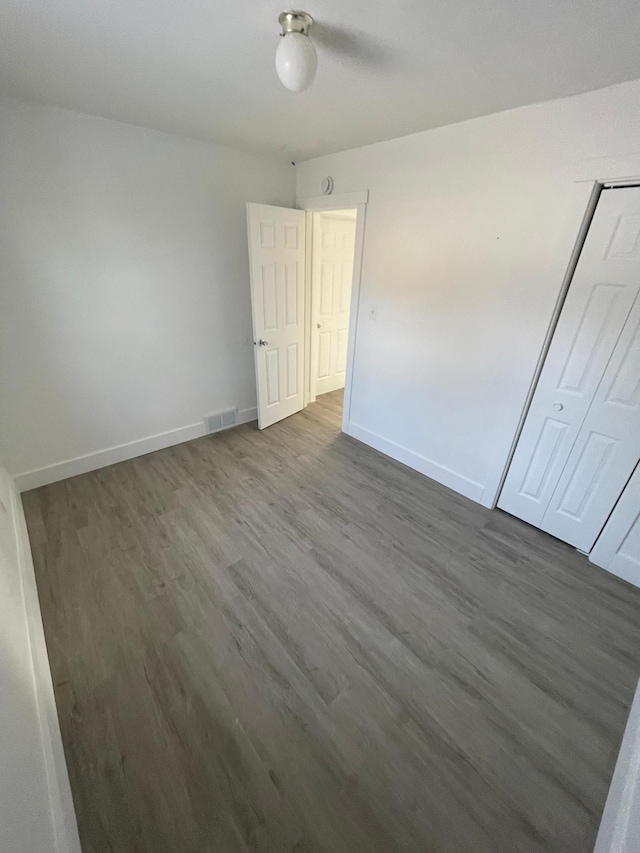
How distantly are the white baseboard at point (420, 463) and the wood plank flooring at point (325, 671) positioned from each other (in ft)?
0.68

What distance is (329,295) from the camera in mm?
3994

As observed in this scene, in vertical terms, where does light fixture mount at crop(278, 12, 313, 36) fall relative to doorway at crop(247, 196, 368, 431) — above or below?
above

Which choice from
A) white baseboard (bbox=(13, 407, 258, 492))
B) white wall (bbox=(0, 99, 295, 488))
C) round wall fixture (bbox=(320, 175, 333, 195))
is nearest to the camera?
white wall (bbox=(0, 99, 295, 488))

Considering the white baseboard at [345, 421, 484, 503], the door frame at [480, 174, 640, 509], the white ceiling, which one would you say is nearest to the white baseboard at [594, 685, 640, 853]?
the door frame at [480, 174, 640, 509]

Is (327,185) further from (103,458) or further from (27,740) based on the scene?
(27,740)

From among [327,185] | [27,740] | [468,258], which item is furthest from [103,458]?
[468,258]

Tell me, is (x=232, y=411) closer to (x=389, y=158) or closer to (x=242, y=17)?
(x=389, y=158)

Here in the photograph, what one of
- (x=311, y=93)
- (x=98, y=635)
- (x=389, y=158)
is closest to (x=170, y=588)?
(x=98, y=635)

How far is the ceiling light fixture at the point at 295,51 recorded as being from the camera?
1.12 metres

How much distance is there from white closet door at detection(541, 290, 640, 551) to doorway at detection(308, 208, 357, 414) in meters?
2.37

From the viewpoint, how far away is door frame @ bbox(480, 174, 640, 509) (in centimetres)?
169

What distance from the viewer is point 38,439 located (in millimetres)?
2545

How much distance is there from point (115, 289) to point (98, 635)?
229 cm

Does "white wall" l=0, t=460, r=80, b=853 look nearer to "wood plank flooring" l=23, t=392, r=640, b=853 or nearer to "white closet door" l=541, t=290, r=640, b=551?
"wood plank flooring" l=23, t=392, r=640, b=853
